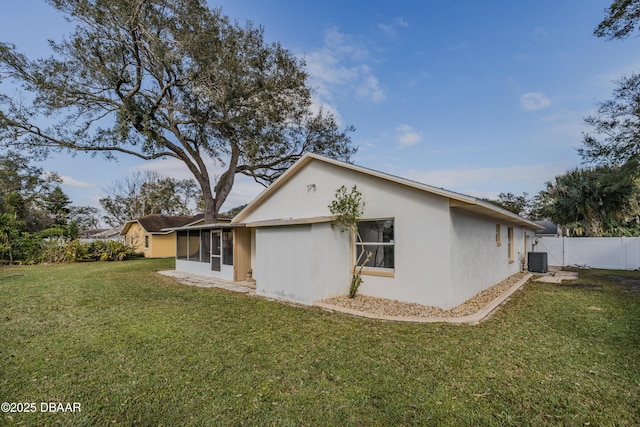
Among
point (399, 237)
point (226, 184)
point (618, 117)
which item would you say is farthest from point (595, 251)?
point (226, 184)

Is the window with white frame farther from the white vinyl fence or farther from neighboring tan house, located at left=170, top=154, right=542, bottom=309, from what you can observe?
the white vinyl fence

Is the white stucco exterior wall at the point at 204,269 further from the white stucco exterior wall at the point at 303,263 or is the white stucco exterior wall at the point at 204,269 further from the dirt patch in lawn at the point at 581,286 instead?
the dirt patch in lawn at the point at 581,286

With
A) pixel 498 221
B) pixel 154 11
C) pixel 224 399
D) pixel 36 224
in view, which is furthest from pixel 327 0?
pixel 36 224

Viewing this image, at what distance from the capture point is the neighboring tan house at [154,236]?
82.3 feet

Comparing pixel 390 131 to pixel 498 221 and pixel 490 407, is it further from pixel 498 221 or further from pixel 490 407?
pixel 490 407

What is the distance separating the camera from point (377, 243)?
822cm

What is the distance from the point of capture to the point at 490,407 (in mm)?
3086

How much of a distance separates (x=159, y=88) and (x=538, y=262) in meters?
20.1

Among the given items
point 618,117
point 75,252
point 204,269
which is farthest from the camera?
point 75,252

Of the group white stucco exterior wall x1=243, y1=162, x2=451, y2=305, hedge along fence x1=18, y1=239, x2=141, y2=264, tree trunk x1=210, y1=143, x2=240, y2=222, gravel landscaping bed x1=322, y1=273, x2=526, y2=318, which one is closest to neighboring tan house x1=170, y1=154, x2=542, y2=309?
white stucco exterior wall x1=243, y1=162, x2=451, y2=305

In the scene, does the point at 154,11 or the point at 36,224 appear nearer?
the point at 154,11

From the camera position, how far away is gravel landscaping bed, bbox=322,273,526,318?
21.7 ft

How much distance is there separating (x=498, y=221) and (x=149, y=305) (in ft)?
Answer: 37.2

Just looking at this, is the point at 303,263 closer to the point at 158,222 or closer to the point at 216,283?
the point at 216,283
